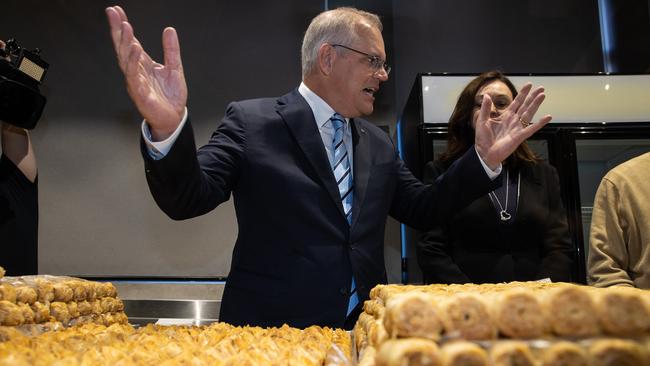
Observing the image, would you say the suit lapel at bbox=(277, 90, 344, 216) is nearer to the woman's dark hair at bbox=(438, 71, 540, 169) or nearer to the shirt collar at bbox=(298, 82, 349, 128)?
the shirt collar at bbox=(298, 82, 349, 128)

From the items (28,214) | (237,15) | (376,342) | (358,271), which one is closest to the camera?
(376,342)

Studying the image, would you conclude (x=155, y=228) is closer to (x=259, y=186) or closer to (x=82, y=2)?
(x=82, y=2)

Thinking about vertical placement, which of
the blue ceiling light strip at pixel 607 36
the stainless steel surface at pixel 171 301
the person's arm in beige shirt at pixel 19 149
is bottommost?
the stainless steel surface at pixel 171 301

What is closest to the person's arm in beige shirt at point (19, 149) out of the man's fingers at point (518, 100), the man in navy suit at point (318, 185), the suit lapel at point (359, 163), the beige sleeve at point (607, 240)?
the man in navy suit at point (318, 185)

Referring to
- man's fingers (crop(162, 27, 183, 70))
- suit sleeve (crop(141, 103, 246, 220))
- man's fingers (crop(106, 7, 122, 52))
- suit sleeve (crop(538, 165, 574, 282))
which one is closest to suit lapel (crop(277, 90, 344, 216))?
suit sleeve (crop(141, 103, 246, 220))

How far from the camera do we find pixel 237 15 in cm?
416

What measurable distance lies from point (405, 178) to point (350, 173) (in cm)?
33

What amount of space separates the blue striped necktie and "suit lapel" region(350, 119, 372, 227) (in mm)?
26

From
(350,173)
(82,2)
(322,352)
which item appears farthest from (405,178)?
(82,2)

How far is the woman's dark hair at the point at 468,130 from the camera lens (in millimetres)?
2494

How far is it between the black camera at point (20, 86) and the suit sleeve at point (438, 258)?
165cm

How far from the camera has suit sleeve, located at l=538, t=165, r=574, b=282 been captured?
2.25 metres

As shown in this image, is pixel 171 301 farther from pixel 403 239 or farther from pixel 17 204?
pixel 17 204

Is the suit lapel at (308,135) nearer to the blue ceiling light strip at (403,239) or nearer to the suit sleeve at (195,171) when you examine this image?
the suit sleeve at (195,171)
